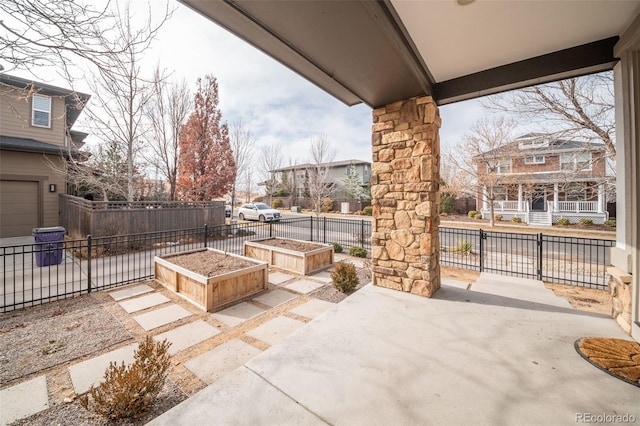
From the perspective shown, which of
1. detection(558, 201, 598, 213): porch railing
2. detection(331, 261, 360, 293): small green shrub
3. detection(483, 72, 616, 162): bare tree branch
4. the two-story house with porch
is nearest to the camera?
detection(331, 261, 360, 293): small green shrub

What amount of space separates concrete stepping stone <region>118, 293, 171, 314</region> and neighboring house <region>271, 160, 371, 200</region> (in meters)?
20.1

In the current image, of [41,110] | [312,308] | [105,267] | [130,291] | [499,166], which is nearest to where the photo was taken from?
[312,308]

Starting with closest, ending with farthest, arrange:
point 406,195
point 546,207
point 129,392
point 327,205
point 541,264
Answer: point 129,392, point 406,195, point 541,264, point 546,207, point 327,205

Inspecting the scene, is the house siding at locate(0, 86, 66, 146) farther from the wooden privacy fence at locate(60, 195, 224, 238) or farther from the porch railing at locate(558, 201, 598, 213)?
the porch railing at locate(558, 201, 598, 213)

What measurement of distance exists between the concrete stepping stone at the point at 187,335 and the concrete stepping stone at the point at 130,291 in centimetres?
181

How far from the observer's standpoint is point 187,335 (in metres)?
3.18

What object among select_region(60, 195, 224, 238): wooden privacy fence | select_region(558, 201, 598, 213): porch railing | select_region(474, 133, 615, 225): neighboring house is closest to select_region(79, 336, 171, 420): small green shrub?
select_region(60, 195, 224, 238): wooden privacy fence

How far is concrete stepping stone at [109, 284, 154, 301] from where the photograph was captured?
4.38 m

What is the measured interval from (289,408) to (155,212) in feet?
31.3

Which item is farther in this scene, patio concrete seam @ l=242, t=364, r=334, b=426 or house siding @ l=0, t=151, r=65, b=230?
house siding @ l=0, t=151, r=65, b=230

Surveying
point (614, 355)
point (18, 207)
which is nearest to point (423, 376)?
point (614, 355)

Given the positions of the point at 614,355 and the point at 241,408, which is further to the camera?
the point at 614,355

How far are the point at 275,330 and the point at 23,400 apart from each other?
2.27m

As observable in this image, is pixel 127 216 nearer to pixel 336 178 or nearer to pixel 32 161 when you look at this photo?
pixel 32 161
